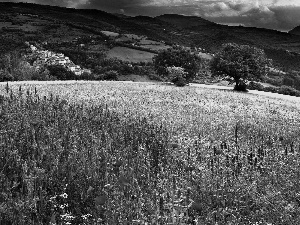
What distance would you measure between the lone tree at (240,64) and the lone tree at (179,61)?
2.77m

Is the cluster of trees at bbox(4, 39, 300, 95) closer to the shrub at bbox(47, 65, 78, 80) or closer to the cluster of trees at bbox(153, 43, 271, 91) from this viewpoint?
the cluster of trees at bbox(153, 43, 271, 91)

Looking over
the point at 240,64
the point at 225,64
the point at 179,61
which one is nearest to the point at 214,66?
the point at 225,64

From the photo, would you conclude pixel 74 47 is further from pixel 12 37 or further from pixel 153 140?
pixel 153 140

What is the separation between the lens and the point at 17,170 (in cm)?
666

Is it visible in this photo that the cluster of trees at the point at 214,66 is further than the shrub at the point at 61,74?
No

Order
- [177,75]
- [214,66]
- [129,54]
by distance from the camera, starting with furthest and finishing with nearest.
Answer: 1. [129,54]
2. [214,66]
3. [177,75]

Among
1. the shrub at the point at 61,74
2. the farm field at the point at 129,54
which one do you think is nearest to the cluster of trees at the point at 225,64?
the shrub at the point at 61,74

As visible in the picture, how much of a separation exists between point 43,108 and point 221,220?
8.48 m

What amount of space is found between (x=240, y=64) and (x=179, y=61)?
8949 mm

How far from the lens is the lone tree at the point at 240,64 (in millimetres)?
49031

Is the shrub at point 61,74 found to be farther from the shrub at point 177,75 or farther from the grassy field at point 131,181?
the grassy field at point 131,181

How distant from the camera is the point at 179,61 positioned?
52.1m

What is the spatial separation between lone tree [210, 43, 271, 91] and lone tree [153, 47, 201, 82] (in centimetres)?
277

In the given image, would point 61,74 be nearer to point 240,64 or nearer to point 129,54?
point 240,64
